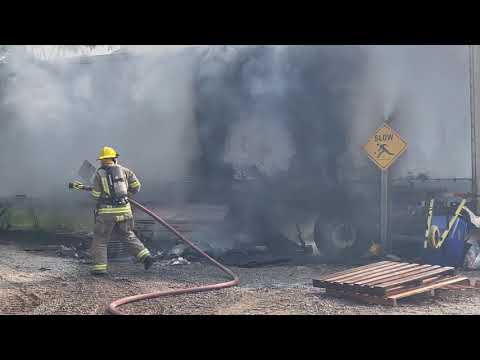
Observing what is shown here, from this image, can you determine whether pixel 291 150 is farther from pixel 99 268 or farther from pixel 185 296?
pixel 185 296

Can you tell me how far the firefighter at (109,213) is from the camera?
716 cm

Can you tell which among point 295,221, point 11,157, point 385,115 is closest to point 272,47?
point 385,115

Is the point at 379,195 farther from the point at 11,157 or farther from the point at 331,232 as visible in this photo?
the point at 11,157

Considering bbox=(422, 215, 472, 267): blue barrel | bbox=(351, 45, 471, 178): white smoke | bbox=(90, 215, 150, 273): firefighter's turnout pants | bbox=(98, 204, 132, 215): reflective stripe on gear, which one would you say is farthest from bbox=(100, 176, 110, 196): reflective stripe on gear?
bbox=(422, 215, 472, 267): blue barrel

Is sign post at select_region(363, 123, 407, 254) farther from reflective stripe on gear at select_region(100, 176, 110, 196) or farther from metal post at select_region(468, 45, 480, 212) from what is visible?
reflective stripe on gear at select_region(100, 176, 110, 196)

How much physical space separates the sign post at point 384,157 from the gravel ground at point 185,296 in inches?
40.5

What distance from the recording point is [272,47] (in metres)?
10.0

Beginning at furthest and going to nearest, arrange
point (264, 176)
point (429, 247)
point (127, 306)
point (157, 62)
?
point (157, 62) → point (264, 176) → point (429, 247) → point (127, 306)

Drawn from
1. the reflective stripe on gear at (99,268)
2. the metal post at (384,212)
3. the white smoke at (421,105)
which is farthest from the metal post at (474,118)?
the reflective stripe on gear at (99,268)

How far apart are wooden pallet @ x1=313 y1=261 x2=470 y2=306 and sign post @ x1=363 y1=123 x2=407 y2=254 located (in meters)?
1.69

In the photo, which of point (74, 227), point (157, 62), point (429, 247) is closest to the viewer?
point (429, 247)

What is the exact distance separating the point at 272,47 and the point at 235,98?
1196mm

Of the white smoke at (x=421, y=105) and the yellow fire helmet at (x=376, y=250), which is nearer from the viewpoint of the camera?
the yellow fire helmet at (x=376, y=250)

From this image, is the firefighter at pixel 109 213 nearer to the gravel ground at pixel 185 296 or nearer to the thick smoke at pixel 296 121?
the gravel ground at pixel 185 296
